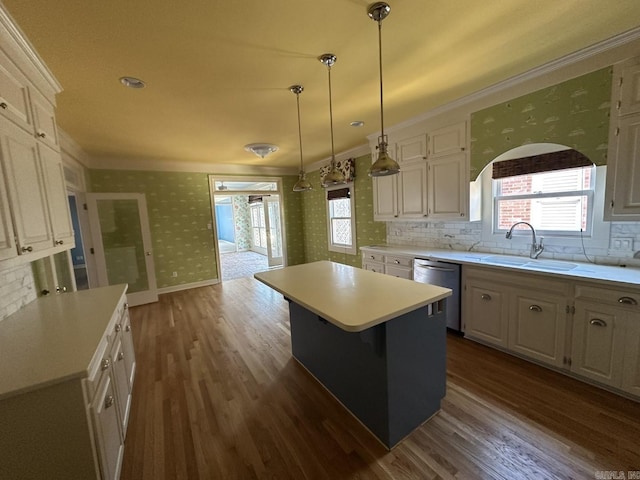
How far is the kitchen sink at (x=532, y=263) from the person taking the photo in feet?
7.21

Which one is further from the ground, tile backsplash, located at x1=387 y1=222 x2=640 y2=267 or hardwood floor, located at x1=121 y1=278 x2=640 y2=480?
tile backsplash, located at x1=387 y1=222 x2=640 y2=267

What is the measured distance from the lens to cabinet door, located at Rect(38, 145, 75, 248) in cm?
188

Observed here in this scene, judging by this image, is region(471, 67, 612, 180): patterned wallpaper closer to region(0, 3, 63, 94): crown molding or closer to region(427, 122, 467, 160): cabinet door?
region(427, 122, 467, 160): cabinet door

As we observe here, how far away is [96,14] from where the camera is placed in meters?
1.41

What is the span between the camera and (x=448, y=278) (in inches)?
111

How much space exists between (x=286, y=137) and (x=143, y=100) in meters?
1.83

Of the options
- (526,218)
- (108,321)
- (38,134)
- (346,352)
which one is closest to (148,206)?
(38,134)

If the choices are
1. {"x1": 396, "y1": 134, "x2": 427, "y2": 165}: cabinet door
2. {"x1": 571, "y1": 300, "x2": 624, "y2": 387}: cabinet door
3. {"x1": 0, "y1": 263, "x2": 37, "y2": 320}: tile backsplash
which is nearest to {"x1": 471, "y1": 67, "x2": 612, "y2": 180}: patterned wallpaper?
{"x1": 396, "y1": 134, "x2": 427, "y2": 165}: cabinet door

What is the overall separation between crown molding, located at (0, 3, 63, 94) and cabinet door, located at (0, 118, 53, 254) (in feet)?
1.54

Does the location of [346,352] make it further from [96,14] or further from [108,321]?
[96,14]

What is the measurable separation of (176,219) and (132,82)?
11.2ft

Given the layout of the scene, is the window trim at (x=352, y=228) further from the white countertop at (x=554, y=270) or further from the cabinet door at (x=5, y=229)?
the cabinet door at (x=5, y=229)

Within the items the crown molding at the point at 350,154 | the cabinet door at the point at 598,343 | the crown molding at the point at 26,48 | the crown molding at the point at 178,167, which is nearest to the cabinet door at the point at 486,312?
the cabinet door at the point at 598,343

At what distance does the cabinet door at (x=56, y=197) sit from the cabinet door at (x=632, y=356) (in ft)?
13.7
